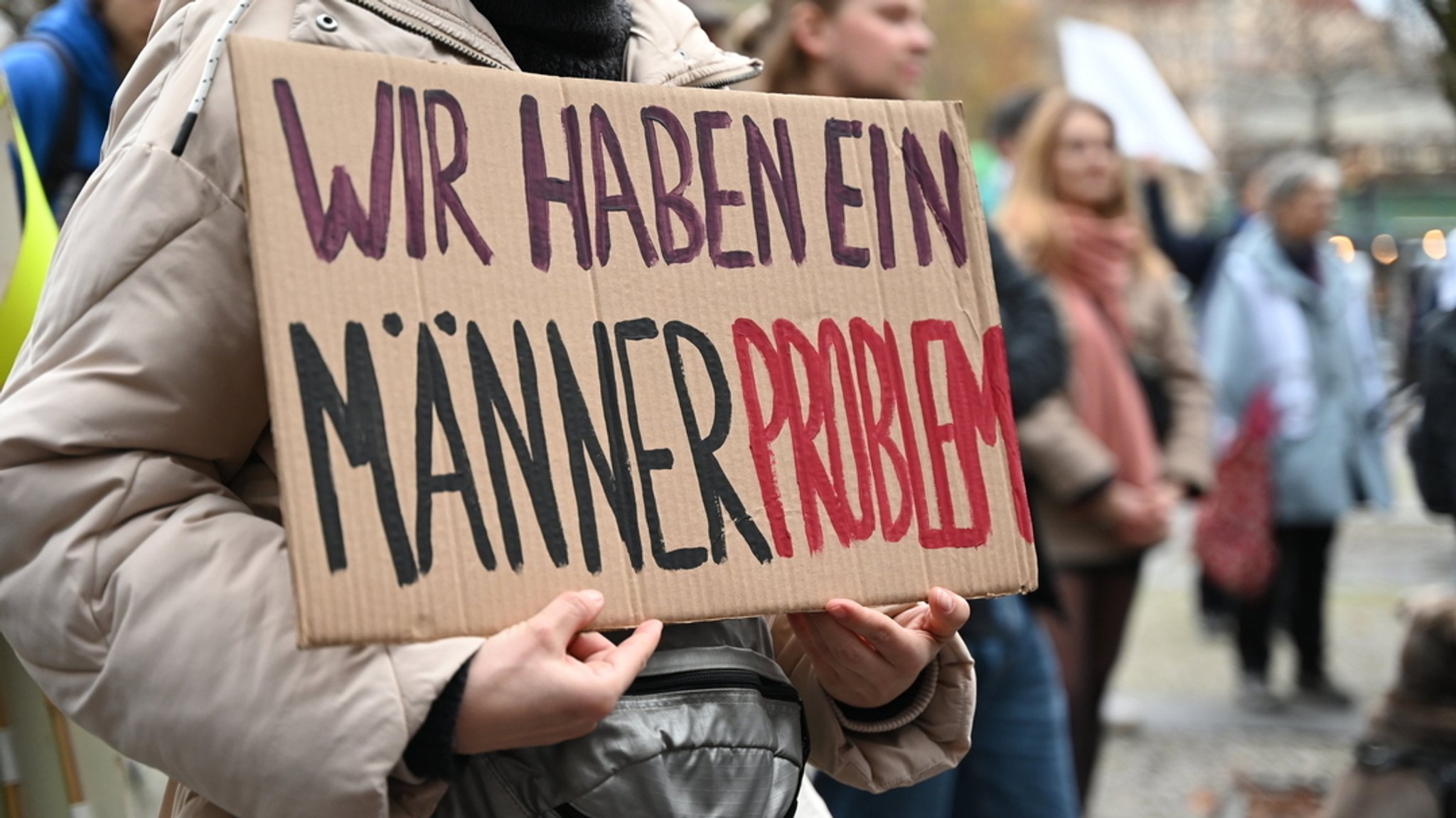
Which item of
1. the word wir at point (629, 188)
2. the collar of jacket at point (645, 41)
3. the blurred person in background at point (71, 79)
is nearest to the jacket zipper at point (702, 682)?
the word wir at point (629, 188)

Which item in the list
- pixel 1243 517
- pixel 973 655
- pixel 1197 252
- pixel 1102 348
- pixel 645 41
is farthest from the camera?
pixel 1197 252

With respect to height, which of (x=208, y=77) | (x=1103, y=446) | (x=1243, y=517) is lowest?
(x=1243, y=517)

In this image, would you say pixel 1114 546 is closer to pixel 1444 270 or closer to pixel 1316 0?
pixel 1444 270

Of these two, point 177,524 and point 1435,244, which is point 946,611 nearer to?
point 177,524

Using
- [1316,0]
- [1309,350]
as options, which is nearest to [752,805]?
[1309,350]

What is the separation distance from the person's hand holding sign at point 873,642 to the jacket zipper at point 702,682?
0.09 meters

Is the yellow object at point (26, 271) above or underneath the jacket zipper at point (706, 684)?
above

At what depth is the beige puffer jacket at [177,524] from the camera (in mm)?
1283

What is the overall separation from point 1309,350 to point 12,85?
4.98m

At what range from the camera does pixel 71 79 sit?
2863mm

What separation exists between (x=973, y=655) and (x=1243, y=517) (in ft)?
11.5

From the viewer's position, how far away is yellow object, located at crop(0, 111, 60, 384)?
1965 mm

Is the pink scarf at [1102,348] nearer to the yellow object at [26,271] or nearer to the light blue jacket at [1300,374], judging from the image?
the light blue jacket at [1300,374]

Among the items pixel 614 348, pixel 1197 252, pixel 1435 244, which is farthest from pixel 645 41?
pixel 1197 252
